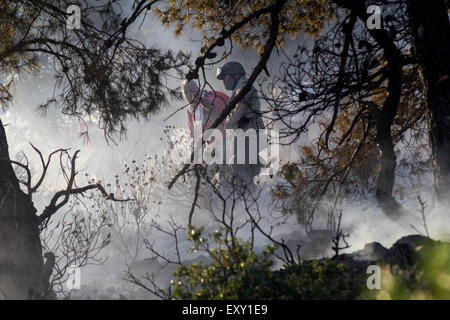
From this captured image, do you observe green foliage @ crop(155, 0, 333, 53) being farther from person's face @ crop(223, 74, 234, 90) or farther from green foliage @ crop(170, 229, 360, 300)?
person's face @ crop(223, 74, 234, 90)

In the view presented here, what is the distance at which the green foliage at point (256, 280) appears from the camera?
2.21 m

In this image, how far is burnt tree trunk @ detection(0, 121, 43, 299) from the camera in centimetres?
406

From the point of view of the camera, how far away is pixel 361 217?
9.34m

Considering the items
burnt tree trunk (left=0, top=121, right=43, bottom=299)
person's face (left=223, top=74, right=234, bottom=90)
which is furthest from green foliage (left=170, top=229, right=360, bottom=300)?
person's face (left=223, top=74, right=234, bottom=90)

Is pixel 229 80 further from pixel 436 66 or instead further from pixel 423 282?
pixel 423 282

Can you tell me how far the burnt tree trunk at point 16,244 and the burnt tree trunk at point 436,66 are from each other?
13.1ft

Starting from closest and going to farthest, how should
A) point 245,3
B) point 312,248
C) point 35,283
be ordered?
point 35,283 → point 245,3 → point 312,248

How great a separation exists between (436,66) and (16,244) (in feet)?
14.3

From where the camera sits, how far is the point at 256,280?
7.54ft

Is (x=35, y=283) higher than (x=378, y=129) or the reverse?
the reverse

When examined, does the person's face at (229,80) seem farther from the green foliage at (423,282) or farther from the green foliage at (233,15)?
the green foliage at (423,282)
